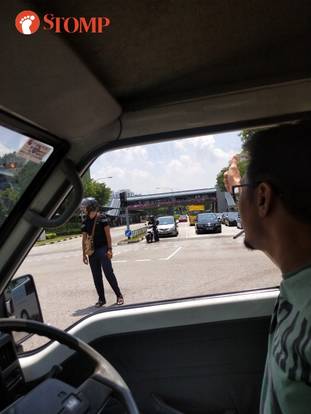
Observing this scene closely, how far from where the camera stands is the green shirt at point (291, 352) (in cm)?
77

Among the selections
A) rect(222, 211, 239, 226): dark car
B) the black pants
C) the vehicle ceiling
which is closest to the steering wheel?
rect(222, 211, 239, 226): dark car

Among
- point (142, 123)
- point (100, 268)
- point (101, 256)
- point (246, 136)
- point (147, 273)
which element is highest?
point (142, 123)

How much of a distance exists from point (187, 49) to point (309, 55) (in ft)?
1.84

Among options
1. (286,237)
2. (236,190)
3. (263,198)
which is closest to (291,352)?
(286,237)

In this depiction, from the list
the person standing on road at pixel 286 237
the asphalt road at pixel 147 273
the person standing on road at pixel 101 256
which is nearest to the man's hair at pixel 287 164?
the person standing on road at pixel 286 237

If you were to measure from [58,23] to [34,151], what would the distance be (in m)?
0.71

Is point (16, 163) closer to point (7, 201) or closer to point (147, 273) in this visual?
point (7, 201)

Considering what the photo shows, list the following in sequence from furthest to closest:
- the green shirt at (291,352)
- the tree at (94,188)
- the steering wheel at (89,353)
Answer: the tree at (94,188)
the steering wheel at (89,353)
the green shirt at (291,352)

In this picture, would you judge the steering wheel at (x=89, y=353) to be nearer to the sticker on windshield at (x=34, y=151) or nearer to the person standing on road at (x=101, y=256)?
the sticker on windshield at (x=34, y=151)

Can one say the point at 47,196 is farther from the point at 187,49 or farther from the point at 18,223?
the point at 187,49

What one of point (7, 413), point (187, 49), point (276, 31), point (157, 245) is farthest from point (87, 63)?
point (157, 245)

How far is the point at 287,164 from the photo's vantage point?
906 millimetres

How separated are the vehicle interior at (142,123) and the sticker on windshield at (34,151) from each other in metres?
0.04

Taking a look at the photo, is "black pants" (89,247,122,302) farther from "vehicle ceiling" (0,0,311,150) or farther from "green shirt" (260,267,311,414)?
"green shirt" (260,267,311,414)
